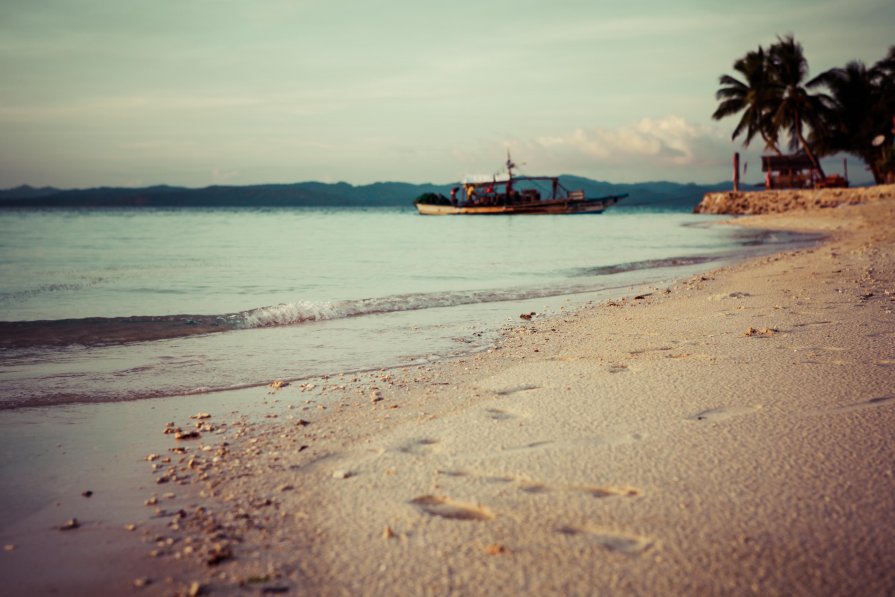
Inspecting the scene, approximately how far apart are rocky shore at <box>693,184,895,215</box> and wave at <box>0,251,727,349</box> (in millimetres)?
34123

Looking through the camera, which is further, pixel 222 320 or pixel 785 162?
pixel 785 162

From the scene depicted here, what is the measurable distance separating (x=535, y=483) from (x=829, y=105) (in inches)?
2138

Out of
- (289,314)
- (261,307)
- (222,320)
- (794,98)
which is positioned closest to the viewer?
(222,320)

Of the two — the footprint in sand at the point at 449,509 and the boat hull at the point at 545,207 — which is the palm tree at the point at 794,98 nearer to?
the boat hull at the point at 545,207

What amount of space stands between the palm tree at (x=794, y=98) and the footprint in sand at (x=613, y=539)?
5251 centimetres

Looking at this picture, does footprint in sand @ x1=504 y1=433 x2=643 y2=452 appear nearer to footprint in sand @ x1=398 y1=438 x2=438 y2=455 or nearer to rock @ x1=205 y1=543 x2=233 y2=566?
footprint in sand @ x1=398 y1=438 x2=438 y2=455

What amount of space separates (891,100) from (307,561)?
173 feet

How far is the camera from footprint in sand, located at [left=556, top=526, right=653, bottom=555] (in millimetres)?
2283

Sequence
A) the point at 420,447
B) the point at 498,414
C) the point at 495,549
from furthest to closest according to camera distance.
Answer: the point at 498,414
the point at 420,447
the point at 495,549

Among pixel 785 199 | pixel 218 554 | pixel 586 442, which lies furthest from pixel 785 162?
pixel 218 554

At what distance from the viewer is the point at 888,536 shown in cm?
228

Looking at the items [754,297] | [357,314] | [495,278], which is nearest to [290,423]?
[357,314]

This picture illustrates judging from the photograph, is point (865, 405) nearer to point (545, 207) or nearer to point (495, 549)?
point (495, 549)

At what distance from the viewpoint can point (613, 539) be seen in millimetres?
2350
